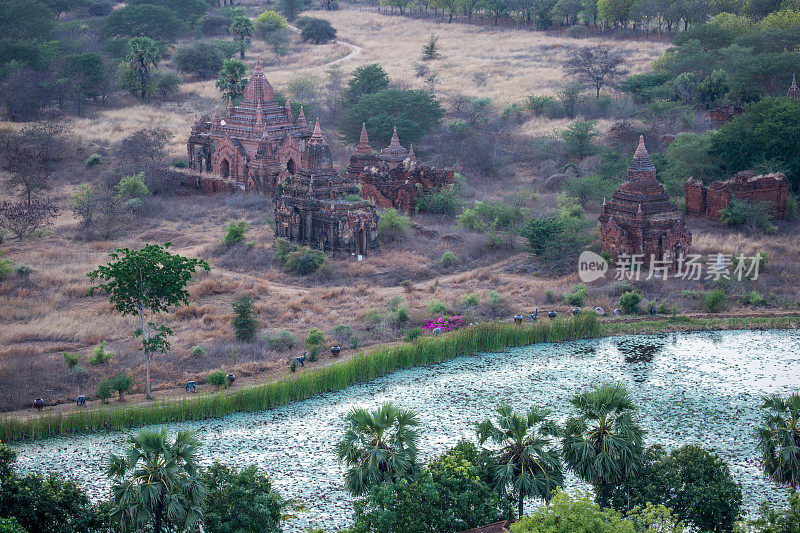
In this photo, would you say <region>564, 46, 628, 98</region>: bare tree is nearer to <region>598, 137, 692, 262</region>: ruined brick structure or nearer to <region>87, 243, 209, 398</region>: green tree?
Result: <region>598, 137, 692, 262</region>: ruined brick structure

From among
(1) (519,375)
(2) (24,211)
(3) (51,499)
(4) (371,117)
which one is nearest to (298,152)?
(4) (371,117)

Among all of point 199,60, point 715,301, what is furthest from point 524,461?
point 199,60

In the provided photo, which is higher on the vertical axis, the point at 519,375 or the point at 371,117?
the point at 371,117

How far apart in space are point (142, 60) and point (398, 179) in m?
34.8

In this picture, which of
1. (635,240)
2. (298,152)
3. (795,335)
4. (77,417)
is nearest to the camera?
(77,417)

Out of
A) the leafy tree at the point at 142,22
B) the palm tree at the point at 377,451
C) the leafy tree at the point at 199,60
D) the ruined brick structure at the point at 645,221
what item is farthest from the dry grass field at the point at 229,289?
the leafy tree at the point at 142,22

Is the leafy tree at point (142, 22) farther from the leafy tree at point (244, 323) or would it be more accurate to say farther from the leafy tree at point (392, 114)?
the leafy tree at point (244, 323)

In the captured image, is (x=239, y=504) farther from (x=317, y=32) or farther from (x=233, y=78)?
(x=317, y=32)

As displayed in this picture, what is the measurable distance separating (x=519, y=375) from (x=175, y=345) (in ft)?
37.4

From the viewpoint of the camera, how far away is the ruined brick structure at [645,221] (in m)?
36.5

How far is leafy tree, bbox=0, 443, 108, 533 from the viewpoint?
1697 centimetres

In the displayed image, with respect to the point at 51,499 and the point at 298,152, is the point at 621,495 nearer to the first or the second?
the point at 51,499

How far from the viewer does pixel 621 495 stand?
715 inches

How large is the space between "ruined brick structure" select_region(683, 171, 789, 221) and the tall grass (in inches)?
614
